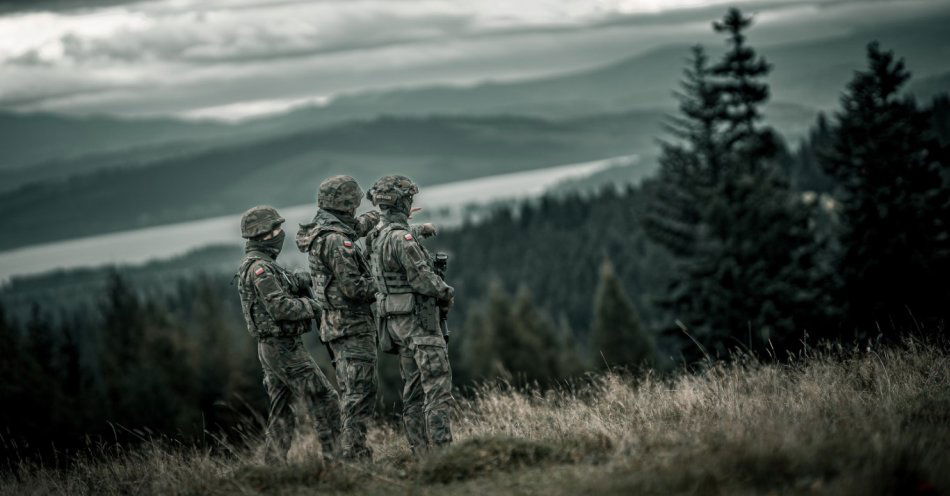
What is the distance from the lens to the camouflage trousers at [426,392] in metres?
8.67

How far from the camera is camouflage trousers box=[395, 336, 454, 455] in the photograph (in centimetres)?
867

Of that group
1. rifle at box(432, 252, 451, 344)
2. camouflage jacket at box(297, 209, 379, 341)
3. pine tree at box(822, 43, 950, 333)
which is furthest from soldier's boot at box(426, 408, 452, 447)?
pine tree at box(822, 43, 950, 333)

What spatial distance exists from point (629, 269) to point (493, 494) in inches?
4159

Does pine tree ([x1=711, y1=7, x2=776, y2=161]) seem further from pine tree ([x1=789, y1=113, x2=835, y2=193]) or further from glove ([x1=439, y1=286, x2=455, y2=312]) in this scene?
pine tree ([x1=789, y1=113, x2=835, y2=193])

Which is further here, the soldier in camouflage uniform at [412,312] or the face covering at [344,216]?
the face covering at [344,216]

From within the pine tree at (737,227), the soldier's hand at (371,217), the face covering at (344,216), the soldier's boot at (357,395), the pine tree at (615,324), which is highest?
the face covering at (344,216)

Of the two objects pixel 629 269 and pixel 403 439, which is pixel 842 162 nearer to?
pixel 403 439

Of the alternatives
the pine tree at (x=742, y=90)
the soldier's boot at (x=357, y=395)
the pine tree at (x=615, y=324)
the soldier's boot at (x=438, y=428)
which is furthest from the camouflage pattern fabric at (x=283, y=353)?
the pine tree at (x=615, y=324)

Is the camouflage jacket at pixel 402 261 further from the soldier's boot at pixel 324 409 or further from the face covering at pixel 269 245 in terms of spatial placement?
the soldier's boot at pixel 324 409

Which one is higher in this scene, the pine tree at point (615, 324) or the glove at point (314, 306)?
the glove at point (314, 306)

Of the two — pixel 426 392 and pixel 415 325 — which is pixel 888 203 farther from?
pixel 426 392

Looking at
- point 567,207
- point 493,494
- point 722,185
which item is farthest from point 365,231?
point 567,207

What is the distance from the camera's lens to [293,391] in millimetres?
9047

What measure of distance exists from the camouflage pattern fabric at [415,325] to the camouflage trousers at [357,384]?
25cm
